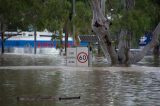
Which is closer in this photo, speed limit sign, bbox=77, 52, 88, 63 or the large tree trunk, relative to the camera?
speed limit sign, bbox=77, 52, 88, 63

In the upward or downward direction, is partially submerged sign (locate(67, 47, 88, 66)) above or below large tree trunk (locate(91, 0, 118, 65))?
below

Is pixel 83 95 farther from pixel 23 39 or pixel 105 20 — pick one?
pixel 23 39

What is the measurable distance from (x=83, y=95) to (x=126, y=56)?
1924cm

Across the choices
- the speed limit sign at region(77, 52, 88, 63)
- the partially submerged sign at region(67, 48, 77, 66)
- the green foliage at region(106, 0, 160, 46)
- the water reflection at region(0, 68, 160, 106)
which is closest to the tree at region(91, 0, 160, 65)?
the green foliage at region(106, 0, 160, 46)

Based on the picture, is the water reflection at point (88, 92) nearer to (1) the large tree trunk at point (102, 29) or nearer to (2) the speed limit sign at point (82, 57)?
(2) the speed limit sign at point (82, 57)

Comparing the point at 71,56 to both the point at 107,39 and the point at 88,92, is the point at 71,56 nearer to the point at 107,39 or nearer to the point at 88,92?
the point at 107,39

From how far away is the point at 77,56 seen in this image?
102ft

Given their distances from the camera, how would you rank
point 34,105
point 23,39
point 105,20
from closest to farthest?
point 34,105 < point 105,20 < point 23,39

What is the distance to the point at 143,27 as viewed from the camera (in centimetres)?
3294

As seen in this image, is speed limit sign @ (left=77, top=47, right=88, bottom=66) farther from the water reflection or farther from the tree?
the water reflection

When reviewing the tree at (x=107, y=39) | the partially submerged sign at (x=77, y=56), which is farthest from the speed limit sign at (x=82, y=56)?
the tree at (x=107, y=39)

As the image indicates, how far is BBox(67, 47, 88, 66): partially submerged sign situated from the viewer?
101 ft

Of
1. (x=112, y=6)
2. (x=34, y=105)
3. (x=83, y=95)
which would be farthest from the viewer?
(x=112, y=6)

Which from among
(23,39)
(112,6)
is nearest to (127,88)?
(112,6)
